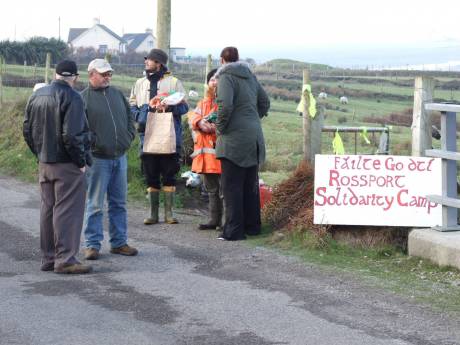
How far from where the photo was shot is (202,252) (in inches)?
410

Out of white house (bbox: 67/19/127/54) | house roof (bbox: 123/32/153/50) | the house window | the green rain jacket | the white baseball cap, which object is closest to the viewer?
the white baseball cap

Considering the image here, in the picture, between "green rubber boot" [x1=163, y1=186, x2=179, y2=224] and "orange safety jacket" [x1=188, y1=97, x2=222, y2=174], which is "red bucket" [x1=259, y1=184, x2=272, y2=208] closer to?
"orange safety jacket" [x1=188, y1=97, x2=222, y2=174]

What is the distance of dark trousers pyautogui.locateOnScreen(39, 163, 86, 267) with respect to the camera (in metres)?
9.24

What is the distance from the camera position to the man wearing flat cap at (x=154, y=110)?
1191 cm

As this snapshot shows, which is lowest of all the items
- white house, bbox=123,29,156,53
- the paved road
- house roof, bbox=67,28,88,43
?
the paved road

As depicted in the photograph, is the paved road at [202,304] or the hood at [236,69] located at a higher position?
the hood at [236,69]

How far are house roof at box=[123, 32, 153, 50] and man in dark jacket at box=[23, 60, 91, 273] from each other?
79662 millimetres

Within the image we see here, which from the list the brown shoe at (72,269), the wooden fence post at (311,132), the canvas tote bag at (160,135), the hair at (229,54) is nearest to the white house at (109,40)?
the canvas tote bag at (160,135)

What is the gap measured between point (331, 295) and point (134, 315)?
177cm

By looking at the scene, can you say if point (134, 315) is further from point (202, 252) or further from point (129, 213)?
point (129, 213)

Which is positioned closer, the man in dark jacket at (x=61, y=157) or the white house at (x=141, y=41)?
the man in dark jacket at (x=61, y=157)

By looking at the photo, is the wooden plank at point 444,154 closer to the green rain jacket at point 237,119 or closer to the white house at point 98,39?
the green rain jacket at point 237,119

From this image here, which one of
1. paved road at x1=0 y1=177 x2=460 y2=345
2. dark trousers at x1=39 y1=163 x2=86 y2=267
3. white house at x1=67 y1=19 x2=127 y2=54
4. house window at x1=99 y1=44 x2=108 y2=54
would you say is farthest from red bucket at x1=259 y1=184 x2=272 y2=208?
white house at x1=67 y1=19 x2=127 y2=54

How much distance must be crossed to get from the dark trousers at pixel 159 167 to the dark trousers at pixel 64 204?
277 cm
